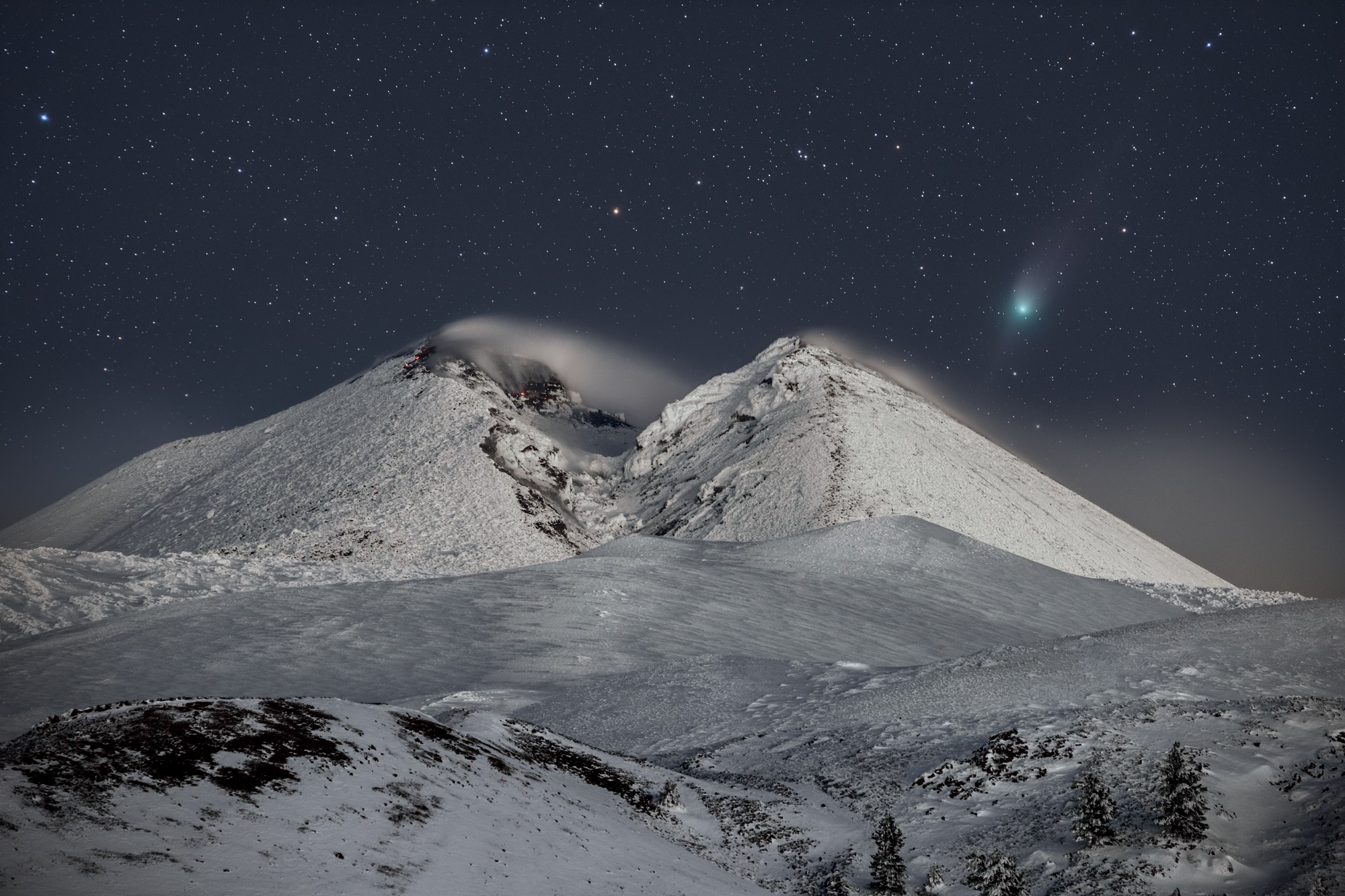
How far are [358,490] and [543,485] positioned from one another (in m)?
29.4

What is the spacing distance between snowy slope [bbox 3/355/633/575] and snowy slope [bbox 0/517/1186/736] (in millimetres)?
41424

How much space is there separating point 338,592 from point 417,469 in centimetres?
7175

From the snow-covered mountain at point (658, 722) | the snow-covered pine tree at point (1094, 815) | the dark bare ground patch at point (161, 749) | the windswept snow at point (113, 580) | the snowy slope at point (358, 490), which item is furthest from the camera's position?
the snowy slope at point (358, 490)

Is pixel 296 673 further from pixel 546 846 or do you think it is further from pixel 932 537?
pixel 932 537

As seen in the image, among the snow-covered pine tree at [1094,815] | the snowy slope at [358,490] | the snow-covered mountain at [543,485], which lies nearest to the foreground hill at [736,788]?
the snow-covered pine tree at [1094,815]

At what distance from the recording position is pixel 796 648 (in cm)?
3719

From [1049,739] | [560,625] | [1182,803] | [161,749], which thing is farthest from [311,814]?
[560,625]

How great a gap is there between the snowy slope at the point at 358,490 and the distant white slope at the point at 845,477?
1899 centimetres

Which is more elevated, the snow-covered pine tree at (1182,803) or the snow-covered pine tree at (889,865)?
the snow-covered pine tree at (1182,803)

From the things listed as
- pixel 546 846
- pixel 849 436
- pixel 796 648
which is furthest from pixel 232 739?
pixel 849 436

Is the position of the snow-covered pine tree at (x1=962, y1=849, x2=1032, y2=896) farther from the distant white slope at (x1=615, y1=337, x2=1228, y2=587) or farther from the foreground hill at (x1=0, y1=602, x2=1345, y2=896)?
the distant white slope at (x1=615, y1=337, x2=1228, y2=587)

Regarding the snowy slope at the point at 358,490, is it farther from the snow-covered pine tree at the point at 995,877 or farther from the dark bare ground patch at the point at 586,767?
the snow-covered pine tree at the point at 995,877

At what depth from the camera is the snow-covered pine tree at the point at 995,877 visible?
39.7 ft

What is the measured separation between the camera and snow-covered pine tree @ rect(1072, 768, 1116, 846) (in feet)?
42.6
